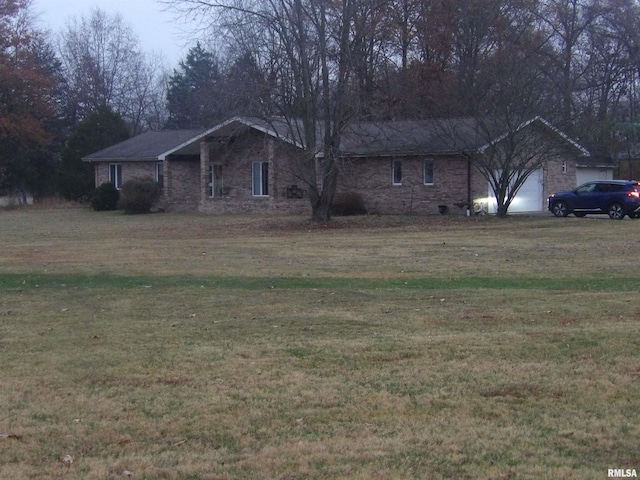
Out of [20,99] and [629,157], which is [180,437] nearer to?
[629,157]

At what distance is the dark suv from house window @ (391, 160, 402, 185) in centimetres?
741

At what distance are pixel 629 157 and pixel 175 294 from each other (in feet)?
149

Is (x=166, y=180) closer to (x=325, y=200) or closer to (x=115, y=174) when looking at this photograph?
(x=115, y=174)

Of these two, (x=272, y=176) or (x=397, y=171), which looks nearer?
(x=397, y=171)

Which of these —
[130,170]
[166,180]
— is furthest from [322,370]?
[130,170]

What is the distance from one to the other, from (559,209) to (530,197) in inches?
192

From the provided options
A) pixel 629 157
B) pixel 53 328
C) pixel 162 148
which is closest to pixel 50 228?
pixel 162 148

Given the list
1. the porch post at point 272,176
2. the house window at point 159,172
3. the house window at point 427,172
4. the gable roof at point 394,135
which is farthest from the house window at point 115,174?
the house window at point 427,172

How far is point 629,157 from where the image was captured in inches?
2158

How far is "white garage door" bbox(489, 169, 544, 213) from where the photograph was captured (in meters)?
41.9

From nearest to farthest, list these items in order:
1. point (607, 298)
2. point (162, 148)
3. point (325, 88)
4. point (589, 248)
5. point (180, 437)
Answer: point (180, 437)
point (607, 298)
point (589, 248)
point (325, 88)
point (162, 148)

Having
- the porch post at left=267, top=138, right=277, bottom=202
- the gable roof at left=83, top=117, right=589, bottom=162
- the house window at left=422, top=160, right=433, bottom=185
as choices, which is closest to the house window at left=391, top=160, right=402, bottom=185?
the gable roof at left=83, top=117, right=589, bottom=162

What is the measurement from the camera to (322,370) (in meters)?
8.97

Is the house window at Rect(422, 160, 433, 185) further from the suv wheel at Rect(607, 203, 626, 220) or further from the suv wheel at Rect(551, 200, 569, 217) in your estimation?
the suv wheel at Rect(607, 203, 626, 220)
